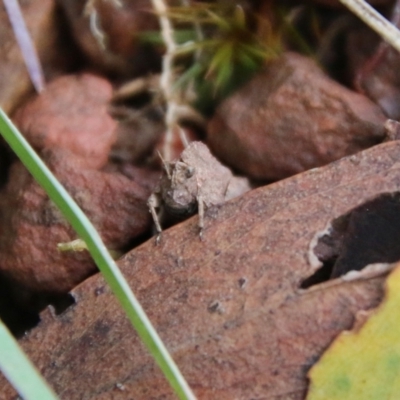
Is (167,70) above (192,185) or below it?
above

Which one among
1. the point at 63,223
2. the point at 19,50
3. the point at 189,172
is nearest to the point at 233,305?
the point at 189,172

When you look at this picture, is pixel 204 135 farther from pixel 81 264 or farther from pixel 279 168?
pixel 81 264

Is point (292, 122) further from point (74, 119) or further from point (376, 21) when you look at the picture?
point (74, 119)

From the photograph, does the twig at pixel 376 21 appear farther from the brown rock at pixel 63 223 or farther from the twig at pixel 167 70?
the brown rock at pixel 63 223

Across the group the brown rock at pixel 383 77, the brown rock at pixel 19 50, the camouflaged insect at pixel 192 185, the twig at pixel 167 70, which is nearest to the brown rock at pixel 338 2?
the brown rock at pixel 383 77

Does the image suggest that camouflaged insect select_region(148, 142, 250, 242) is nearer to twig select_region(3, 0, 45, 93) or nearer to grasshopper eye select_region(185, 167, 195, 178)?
grasshopper eye select_region(185, 167, 195, 178)

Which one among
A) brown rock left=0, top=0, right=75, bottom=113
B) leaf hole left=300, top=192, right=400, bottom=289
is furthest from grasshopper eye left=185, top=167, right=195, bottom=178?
brown rock left=0, top=0, right=75, bottom=113
